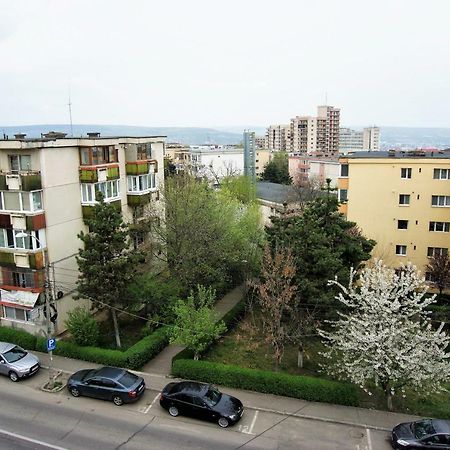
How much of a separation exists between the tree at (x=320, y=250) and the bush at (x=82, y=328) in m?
11.4

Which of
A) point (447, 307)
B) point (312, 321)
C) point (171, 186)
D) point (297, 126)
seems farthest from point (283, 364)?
point (297, 126)

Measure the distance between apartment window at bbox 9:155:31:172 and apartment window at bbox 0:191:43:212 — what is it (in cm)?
152

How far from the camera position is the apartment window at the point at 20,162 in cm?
2605

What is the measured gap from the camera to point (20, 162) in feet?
85.9

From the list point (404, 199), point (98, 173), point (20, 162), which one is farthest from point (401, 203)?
point (20, 162)

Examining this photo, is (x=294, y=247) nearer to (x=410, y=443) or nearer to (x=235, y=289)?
(x=410, y=443)

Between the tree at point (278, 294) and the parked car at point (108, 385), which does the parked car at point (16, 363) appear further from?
the tree at point (278, 294)

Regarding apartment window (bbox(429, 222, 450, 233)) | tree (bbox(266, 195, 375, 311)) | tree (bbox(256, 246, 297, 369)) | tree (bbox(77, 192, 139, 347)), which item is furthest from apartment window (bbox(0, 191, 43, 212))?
apartment window (bbox(429, 222, 450, 233))

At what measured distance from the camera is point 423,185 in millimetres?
34500

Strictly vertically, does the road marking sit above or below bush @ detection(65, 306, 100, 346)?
below

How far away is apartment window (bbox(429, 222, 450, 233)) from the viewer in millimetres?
34531

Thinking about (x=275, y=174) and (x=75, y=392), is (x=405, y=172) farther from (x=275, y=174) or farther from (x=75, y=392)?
(x=275, y=174)

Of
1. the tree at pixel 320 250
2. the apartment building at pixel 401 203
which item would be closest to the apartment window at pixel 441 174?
the apartment building at pixel 401 203

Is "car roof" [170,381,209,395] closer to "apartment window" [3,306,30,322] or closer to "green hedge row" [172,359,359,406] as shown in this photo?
"green hedge row" [172,359,359,406]
